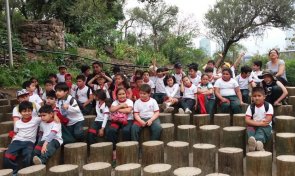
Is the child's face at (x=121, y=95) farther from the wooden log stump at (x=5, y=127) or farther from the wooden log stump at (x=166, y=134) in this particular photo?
the wooden log stump at (x=5, y=127)

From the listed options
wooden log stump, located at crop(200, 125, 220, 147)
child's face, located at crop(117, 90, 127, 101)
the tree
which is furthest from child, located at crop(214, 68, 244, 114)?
the tree

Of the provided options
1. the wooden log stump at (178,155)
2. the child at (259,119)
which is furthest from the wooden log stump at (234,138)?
the wooden log stump at (178,155)

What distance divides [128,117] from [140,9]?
28.5m

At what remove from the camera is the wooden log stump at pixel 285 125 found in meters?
5.33

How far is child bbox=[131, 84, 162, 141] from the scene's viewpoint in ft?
17.6

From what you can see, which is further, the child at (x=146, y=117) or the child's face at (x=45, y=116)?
the child at (x=146, y=117)

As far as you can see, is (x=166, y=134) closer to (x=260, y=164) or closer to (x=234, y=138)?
(x=234, y=138)

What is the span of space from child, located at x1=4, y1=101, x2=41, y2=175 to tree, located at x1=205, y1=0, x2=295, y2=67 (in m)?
17.4

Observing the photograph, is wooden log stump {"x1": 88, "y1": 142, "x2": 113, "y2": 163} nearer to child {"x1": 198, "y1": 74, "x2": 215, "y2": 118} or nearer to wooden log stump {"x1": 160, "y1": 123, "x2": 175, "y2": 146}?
wooden log stump {"x1": 160, "y1": 123, "x2": 175, "y2": 146}

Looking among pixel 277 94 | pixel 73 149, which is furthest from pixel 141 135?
pixel 277 94

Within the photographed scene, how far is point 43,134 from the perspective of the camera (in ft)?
16.4

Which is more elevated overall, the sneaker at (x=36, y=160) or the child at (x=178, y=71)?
the child at (x=178, y=71)

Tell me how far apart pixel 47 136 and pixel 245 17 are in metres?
18.0

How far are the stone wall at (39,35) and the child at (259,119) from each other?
37.4ft
